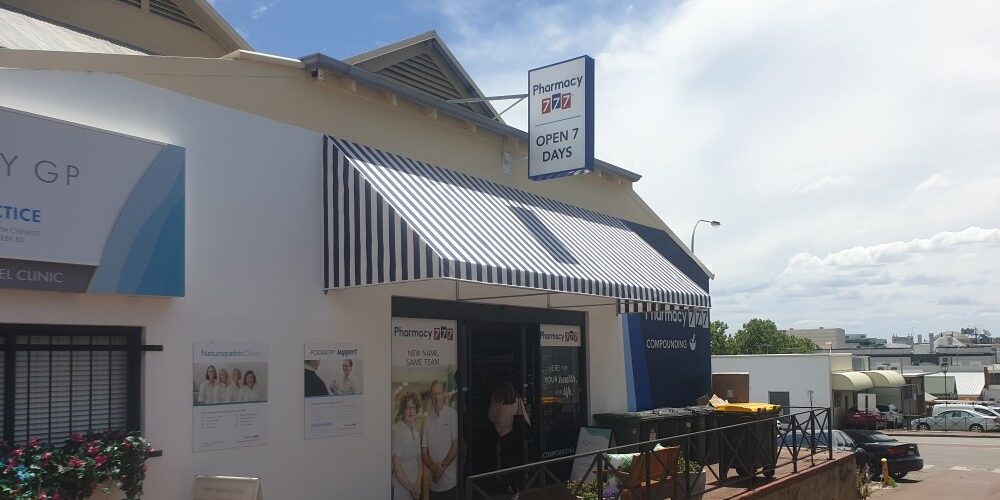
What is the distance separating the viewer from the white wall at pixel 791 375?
129 feet

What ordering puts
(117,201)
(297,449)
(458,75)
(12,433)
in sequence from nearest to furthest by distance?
(12,433) < (117,201) < (297,449) < (458,75)

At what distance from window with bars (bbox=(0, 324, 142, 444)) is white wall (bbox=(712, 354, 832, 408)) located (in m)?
36.0

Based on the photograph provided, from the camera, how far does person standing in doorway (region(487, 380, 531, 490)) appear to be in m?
11.7

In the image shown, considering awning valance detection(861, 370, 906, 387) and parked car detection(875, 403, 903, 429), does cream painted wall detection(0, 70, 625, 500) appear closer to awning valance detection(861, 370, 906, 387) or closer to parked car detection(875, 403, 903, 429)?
parked car detection(875, 403, 903, 429)

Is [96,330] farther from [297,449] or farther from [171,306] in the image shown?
[297,449]

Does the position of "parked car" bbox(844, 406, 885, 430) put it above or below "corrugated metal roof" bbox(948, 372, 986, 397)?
above

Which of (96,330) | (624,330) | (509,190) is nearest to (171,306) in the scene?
(96,330)

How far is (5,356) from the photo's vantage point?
6.43 metres

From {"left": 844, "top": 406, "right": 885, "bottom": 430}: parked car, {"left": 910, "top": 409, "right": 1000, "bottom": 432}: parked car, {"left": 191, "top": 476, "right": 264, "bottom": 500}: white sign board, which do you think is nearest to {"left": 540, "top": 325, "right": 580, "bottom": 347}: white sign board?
{"left": 191, "top": 476, "right": 264, "bottom": 500}: white sign board

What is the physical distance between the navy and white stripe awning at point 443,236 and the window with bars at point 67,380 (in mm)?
2335

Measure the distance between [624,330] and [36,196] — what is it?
33.2 ft

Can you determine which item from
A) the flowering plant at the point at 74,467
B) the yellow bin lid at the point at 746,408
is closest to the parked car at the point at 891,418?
the yellow bin lid at the point at 746,408

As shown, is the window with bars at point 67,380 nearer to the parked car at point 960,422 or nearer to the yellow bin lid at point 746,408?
the yellow bin lid at point 746,408

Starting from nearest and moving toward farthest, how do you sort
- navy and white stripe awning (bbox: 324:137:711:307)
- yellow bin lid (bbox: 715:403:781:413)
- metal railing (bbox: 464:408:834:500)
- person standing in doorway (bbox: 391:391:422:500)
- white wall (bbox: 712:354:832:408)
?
1. navy and white stripe awning (bbox: 324:137:711:307)
2. metal railing (bbox: 464:408:834:500)
3. person standing in doorway (bbox: 391:391:422:500)
4. yellow bin lid (bbox: 715:403:781:413)
5. white wall (bbox: 712:354:832:408)
